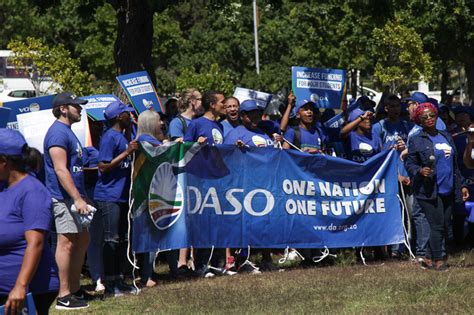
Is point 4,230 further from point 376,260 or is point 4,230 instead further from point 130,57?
point 130,57

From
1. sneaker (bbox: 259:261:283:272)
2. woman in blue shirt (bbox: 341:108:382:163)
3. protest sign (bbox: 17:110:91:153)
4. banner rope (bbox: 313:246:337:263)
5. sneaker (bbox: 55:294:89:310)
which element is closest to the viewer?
sneaker (bbox: 55:294:89:310)

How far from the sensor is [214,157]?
38.4 ft

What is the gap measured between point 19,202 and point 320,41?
139 ft

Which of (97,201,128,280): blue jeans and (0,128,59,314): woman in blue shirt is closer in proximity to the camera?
(0,128,59,314): woman in blue shirt

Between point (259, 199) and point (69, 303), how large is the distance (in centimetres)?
320

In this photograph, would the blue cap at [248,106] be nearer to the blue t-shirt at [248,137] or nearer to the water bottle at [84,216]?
the blue t-shirt at [248,137]

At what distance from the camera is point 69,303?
377 inches

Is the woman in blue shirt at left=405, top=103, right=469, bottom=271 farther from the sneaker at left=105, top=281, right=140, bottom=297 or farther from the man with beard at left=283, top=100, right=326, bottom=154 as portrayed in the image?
the sneaker at left=105, top=281, right=140, bottom=297

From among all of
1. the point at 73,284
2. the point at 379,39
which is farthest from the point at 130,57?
the point at 379,39

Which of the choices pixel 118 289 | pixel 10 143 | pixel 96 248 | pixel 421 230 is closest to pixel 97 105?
pixel 96 248

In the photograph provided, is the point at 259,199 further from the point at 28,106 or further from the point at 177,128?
the point at 28,106

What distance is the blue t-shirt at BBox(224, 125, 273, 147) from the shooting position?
12047 millimetres

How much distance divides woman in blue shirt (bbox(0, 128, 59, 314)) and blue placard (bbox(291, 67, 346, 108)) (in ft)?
25.5

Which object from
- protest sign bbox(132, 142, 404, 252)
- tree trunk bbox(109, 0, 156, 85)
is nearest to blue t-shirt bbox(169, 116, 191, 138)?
protest sign bbox(132, 142, 404, 252)
